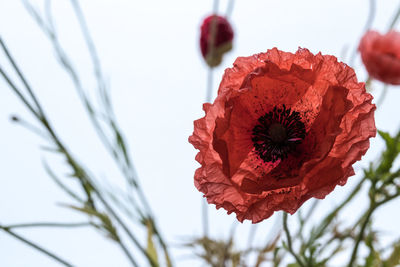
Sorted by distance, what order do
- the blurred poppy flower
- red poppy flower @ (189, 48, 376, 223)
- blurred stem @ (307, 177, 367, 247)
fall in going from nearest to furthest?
1. red poppy flower @ (189, 48, 376, 223)
2. blurred stem @ (307, 177, 367, 247)
3. the blurred poppy flower

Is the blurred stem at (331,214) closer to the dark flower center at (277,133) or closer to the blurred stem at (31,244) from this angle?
the dark flower center at (277,133)

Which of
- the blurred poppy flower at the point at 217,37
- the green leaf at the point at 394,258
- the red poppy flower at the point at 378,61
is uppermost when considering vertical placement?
the blurred poppy flower at the point at 217,37

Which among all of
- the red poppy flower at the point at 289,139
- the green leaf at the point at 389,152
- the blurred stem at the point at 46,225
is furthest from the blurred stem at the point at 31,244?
the green leaf at the point at 389,152

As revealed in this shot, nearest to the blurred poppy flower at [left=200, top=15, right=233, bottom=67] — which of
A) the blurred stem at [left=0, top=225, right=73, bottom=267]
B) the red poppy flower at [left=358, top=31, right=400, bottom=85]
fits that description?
the red poppy flower at [left=358, top=31, right=400, bottom=85]

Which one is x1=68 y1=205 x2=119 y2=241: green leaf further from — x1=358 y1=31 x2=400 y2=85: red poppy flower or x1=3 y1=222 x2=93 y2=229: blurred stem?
x1=358 y1=31 x2=400 y2=85: red poppy flower

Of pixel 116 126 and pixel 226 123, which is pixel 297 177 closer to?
pixel 226 123

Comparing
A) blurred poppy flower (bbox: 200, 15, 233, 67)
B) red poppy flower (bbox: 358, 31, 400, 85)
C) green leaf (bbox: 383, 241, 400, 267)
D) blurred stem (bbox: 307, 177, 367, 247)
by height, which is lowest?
green leaf (bbox: 383, 241, 400, 267)

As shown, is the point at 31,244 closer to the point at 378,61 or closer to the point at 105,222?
the point at 105,222

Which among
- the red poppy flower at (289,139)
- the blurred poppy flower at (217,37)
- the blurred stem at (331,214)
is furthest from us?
the blurred poppy flower at (217,37)

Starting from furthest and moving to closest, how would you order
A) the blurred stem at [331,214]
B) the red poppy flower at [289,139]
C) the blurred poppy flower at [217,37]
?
the blurred poppy flower at [217,37] < the blurred stem at [331,214] < the red poppy flower at [289,139]
